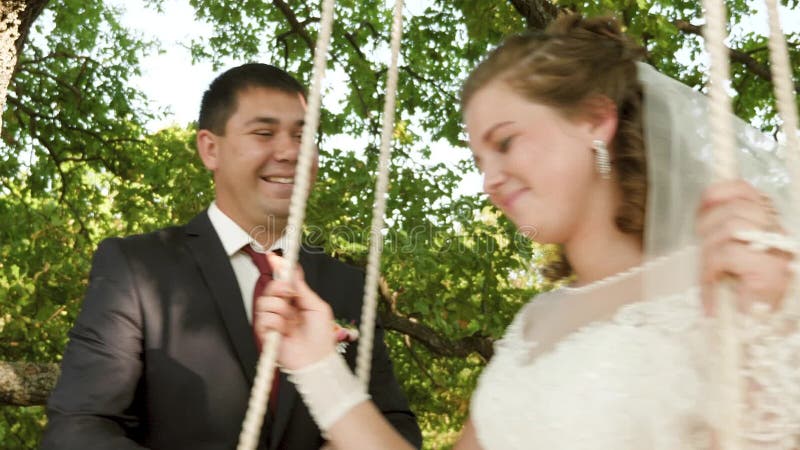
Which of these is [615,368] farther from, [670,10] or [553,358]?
[670,10]

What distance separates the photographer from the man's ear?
113 inches

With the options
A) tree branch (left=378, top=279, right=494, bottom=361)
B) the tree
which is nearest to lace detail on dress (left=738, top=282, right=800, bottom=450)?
the tree

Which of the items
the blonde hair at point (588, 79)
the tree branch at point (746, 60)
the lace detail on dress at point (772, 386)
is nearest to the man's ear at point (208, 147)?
the blonde hair at point (588, 79)

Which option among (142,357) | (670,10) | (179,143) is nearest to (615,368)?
(142,357)

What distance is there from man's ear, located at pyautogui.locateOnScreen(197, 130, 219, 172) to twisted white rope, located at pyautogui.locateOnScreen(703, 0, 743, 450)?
1974 mm

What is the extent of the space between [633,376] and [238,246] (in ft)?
4.68

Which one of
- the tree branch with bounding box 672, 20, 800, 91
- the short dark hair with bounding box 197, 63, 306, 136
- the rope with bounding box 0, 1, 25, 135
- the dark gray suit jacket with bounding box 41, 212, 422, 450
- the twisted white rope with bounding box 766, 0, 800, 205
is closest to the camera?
the twisted white rope with bounding box 766, 0, 800, 205

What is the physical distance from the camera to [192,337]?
2.33m

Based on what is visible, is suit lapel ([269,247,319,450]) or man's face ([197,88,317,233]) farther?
man's face ([197,88,317,233])

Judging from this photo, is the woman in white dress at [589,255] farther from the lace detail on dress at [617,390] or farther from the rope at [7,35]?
the rope at [7,35]

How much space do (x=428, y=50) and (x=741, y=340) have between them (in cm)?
696

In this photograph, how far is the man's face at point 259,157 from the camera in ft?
8.89

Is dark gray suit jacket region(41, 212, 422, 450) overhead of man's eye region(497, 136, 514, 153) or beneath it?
beneath

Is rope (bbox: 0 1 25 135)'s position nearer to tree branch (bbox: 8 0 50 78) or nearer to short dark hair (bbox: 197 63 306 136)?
tree branch (bbox: 8 0 50 78)
